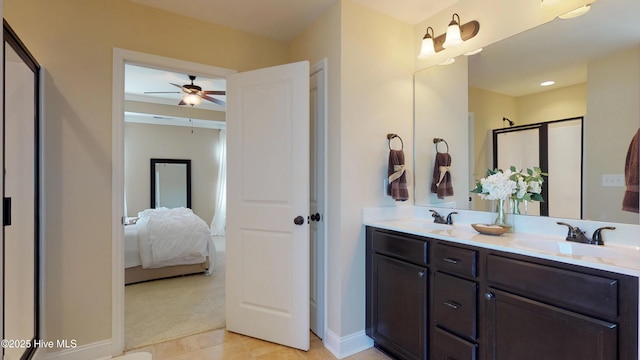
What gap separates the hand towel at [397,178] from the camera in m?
2.27

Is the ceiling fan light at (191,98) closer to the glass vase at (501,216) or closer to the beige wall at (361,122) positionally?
the beige wall at (361,122)

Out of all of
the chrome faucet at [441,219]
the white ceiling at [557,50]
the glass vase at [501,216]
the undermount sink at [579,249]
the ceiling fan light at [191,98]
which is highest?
the ceiling fan light at [191,98]

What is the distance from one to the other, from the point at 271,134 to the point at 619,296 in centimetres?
202

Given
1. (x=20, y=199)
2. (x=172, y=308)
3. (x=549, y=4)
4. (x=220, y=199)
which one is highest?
(x=549, y=4)

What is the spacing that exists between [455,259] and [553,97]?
43.6 inches

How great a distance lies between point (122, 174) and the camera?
7.15 ft

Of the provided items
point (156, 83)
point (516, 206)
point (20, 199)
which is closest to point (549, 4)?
point (516, 206)

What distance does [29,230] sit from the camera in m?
1.83

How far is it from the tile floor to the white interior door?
0.21ft

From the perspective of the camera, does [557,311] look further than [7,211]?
No

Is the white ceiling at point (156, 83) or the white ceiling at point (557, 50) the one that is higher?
the white ceiling at point (156, 83)

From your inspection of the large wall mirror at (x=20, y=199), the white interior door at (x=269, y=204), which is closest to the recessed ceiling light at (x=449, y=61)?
the white interior door at (x=269, y=204)

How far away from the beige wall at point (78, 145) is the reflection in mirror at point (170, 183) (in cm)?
455

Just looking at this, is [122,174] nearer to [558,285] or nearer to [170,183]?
[558,285]
